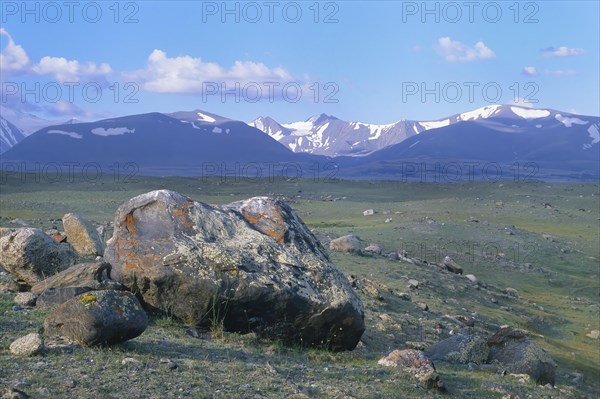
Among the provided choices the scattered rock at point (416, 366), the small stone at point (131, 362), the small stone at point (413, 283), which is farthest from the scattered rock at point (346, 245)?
the small stone at point (131, 362)

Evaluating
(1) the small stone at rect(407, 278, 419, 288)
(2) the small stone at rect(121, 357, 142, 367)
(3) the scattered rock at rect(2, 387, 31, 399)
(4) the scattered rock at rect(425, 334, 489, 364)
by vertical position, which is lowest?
(1) the small stone at rect(407, 278, 419, 288)

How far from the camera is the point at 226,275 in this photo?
1371 cm

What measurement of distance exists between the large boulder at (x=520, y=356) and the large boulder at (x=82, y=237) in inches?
434

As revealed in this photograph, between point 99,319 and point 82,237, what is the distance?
34.4 ft

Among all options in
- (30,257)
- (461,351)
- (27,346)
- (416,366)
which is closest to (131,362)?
(27,346)

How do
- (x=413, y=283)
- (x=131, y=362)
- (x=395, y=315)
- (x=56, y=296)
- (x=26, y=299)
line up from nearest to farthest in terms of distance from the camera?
(x=131, y=362), (x=56, y=296), (x=26, y=299), (x=395, y=315), (x=413, y=283)

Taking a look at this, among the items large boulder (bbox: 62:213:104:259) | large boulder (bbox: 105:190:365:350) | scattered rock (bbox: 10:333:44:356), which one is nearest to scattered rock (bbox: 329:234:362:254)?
large boulder (bbox: 62:213:104:259)

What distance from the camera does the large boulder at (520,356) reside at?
629 inches

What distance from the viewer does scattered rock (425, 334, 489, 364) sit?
15562 mm

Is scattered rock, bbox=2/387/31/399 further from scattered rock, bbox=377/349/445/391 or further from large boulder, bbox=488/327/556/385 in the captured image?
large boulder, bbox=488/327/556/385

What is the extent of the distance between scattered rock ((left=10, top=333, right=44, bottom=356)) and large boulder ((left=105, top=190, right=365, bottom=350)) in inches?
130

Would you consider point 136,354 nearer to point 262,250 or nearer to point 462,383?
point 262,250

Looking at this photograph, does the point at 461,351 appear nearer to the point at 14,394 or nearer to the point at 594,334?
the point at 14,394

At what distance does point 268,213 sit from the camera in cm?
1545
